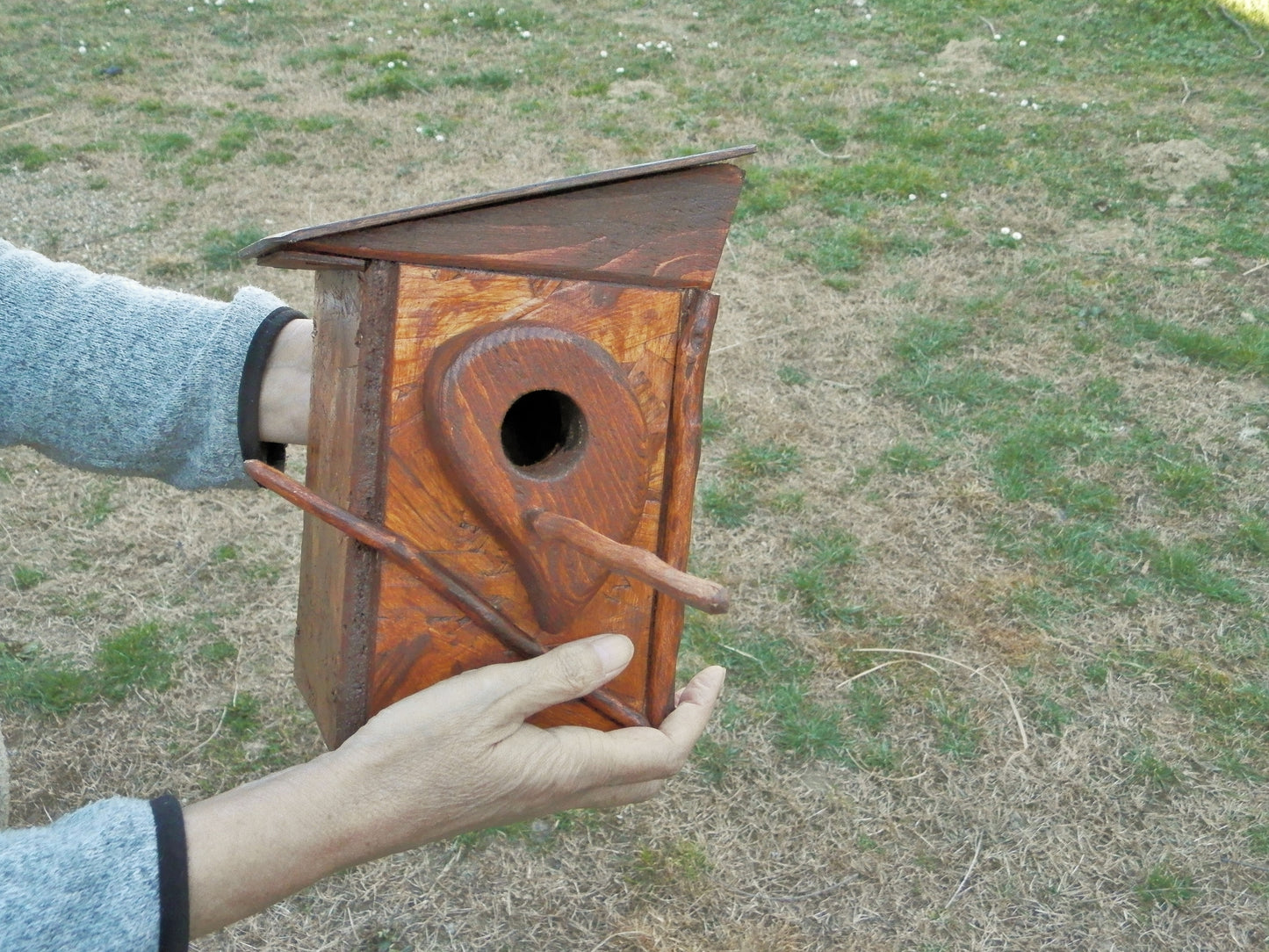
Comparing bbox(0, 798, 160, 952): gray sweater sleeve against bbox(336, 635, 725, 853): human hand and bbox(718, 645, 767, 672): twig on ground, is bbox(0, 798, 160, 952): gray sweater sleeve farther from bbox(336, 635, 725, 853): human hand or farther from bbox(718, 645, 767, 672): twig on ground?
bbox(718, 645, 767, 672): twig on ground

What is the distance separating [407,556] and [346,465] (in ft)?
0.50

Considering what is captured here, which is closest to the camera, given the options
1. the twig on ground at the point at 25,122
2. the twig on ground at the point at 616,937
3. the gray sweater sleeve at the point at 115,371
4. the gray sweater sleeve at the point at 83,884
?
the gray sweater sleeve at the point at 83,884

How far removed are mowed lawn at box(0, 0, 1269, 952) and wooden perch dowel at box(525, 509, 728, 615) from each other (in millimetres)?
1647

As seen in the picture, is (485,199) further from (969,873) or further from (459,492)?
(969,873)

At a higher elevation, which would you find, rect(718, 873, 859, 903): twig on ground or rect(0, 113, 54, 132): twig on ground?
rect(0, 113, 54, 132): twig on ground

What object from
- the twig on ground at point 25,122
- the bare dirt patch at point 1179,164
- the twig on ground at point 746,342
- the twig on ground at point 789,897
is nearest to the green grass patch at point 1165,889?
the twig on ground at point 789,897

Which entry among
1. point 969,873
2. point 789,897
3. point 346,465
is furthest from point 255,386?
point 969,873

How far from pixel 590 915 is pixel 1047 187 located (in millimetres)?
4620

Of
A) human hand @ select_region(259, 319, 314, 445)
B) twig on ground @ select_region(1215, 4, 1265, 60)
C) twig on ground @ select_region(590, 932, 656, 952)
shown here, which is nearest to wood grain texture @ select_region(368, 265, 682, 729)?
human hand @ select_region(259, 319, 314, 445)

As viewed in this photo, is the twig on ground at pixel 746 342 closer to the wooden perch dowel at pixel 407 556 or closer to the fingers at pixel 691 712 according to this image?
the fingers at pixel 691 712

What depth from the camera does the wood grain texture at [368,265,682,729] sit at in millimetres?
1353

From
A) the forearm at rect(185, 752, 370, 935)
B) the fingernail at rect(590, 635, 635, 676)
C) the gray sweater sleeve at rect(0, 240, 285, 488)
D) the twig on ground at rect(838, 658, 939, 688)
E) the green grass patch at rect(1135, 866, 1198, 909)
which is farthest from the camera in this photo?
the twig on ground at rect(838, 658, 939, 688)

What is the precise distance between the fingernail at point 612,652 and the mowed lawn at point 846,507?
141 cm

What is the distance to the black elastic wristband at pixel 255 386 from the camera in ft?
5.69
